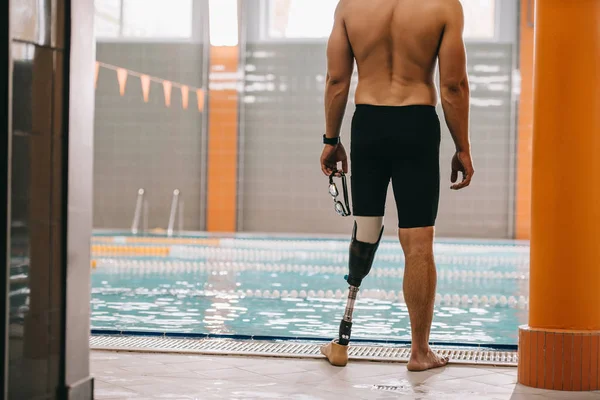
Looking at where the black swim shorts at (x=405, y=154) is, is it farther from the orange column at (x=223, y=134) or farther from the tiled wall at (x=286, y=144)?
the orange column at (x=223, y=134)

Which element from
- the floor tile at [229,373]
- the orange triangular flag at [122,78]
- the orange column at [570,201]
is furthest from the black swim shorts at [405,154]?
the orange triangular flag at [122,78]

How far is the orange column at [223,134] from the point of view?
591 inches

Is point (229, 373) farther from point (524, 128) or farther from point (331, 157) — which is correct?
point (524, 128)

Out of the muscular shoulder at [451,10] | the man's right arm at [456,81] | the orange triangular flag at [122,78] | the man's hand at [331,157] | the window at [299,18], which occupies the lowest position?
the man's hand at [331,157]

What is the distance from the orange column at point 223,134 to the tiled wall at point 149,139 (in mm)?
187

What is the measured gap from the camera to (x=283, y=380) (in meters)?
3.14

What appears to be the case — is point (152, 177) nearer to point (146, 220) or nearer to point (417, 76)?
point (146, 220)

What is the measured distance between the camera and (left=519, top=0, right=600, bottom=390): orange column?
3074mm

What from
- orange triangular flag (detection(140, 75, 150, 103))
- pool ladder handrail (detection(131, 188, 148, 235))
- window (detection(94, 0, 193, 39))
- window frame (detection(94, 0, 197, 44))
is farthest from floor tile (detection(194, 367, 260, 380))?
window (detection(94, 0, 193, 39))

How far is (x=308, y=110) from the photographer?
15.0 metres

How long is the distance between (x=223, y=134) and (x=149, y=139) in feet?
4.09

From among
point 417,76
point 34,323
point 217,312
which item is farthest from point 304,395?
point 217,312

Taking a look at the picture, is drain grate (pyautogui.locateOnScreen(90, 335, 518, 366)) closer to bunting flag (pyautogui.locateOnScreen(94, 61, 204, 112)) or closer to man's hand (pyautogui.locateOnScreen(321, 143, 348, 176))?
man's hand (pyautogui.locateOnScreen(321, 143, 348, 176))

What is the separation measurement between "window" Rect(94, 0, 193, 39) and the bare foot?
12395 mm
